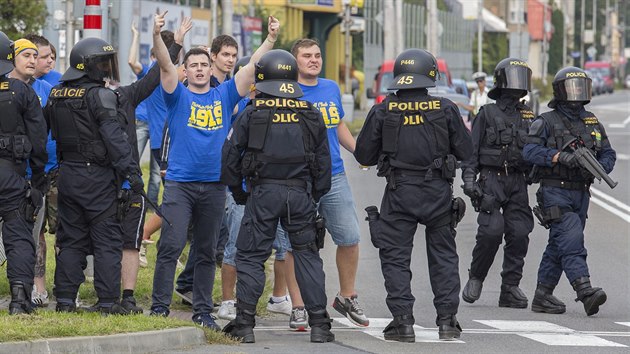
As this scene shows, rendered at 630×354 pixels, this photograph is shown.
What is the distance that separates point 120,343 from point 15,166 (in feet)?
5.73

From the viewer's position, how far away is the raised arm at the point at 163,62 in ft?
30.9

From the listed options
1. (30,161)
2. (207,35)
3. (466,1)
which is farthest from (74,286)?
(466,1)

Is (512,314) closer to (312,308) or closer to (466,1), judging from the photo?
(312,308)

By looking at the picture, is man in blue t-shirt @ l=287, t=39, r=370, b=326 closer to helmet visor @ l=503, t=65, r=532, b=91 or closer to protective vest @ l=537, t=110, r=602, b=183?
helmet visor @ l=503, t=65, r=532, b=91

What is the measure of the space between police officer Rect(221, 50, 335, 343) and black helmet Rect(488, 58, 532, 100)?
2.37m

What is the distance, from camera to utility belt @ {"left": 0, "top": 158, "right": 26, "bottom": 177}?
9453mm

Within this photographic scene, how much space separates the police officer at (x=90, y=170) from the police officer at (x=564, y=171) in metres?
3.27

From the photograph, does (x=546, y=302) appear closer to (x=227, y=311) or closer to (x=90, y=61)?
(x=227, y=311)

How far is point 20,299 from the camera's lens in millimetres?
9359

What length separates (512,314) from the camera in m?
11.1

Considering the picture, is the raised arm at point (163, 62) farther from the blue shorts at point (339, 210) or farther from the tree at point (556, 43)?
the tree at point (556, 43)

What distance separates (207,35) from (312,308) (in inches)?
1369

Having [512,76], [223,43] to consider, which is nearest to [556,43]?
[512,76]

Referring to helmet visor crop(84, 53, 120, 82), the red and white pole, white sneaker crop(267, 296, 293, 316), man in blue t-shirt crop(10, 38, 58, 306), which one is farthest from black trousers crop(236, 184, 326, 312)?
the red and white pole
